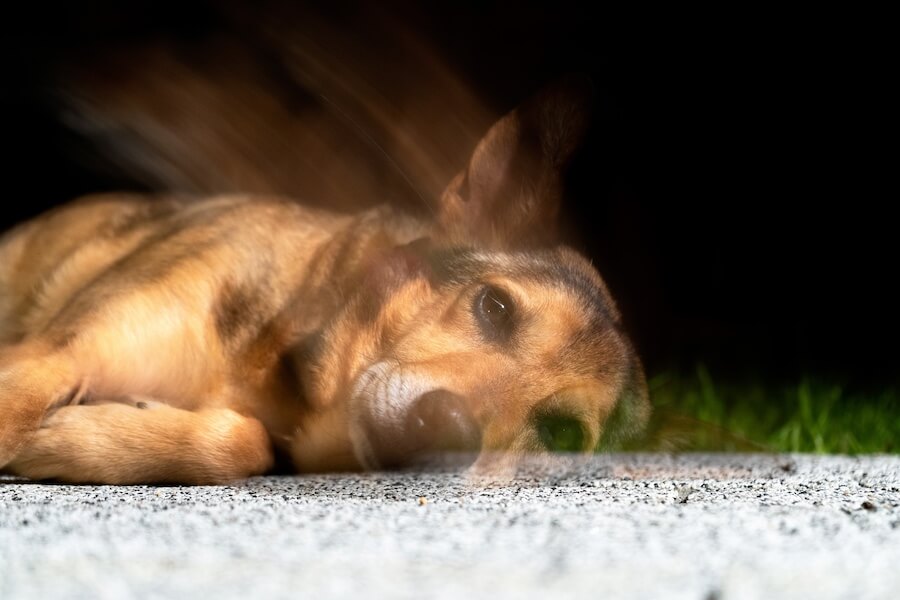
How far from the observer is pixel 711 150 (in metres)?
5.70

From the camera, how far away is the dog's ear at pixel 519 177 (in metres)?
2.93

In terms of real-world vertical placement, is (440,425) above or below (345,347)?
below

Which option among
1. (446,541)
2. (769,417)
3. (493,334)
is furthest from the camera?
(769,417)

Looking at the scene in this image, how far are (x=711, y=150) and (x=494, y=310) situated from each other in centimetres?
337

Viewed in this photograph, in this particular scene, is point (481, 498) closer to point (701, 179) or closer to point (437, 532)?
point (437, 532)

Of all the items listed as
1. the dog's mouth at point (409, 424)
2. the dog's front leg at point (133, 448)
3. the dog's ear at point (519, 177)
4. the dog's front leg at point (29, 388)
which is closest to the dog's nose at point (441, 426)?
the dog's mouth at point (409, 424)

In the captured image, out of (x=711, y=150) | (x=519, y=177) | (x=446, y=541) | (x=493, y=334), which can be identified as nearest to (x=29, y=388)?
(x=493, y=334)

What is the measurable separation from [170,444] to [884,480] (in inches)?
79.3

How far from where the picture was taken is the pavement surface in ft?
4.55

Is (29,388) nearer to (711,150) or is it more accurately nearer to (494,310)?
(494,310)

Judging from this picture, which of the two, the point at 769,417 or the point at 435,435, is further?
the point at 769,417

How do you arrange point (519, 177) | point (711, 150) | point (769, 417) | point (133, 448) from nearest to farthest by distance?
point (133, 448), point (519, 177), point (769, 417), point (711, 150)

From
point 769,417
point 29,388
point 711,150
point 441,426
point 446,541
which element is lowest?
point 446,541

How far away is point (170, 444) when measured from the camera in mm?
2564
